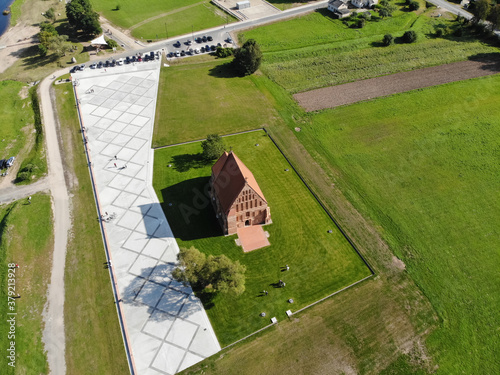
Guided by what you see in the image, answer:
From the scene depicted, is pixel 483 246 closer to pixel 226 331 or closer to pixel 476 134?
pixel 476 134

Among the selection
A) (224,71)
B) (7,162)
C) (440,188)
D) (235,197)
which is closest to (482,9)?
(440,188)

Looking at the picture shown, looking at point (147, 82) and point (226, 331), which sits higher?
point (147, 82)

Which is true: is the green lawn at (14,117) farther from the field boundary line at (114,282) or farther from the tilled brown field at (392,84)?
the tilled brown field at (392,84)

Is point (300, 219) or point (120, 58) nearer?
point (300, 219)

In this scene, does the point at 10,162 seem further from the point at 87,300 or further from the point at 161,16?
the point at 161,16

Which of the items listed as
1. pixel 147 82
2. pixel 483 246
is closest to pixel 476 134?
pixel 483 246
